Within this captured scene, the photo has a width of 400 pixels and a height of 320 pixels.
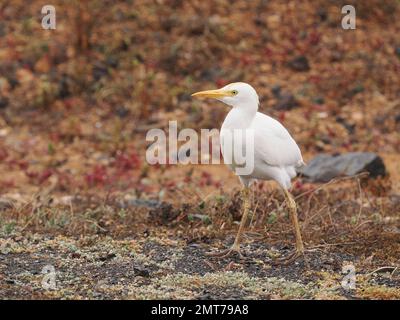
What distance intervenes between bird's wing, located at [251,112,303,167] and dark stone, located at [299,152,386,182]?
10.2ft

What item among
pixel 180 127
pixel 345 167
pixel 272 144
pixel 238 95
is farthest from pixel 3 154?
pixel 272 144

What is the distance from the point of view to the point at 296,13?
42.8 feet

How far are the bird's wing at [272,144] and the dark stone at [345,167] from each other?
3098mm

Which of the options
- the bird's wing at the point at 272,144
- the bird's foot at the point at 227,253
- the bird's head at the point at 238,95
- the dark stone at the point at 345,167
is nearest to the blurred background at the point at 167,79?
the dark stone at the point at 345,167

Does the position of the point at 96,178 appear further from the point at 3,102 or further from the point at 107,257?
the point at 107,257

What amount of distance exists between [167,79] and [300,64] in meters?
1.83

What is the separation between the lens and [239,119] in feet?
19.6

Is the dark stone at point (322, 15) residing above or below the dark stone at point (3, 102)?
above

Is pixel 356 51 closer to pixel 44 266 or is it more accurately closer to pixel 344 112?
pixel 344 112

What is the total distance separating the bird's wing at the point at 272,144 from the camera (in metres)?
5.99

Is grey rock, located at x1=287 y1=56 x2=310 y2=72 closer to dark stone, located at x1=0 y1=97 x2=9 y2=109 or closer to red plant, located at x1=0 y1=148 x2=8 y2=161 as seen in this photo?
dark stone, located at x1=0 y1=97 x2=9 y2=109

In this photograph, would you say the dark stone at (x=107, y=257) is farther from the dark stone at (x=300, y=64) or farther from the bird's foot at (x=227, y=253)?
the dark stone at (x=300, y=64)

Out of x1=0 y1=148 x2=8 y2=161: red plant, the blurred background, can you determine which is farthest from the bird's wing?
x1=0 y1=148 x2=8 y2=161: red plant
